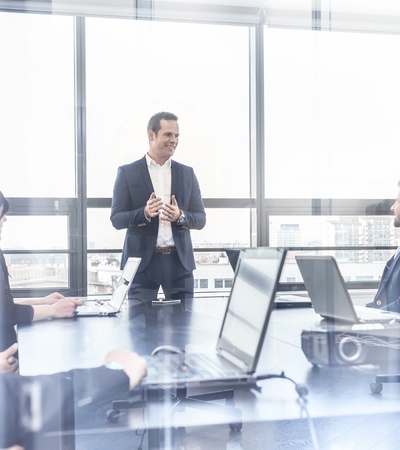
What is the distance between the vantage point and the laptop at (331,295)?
1325 millimetres

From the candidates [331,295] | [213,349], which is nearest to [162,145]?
[331,295]

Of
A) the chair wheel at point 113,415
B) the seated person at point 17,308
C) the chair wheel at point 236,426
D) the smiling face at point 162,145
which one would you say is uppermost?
the smiling face at point 162,145

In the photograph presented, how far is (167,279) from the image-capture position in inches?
86.9

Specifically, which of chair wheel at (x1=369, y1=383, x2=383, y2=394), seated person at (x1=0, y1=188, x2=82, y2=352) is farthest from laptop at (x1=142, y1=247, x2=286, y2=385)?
seated person at (x1=0, y1=188, x2=82, y2=352)

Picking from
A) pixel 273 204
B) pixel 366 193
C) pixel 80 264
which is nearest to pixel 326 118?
pixel 366 193

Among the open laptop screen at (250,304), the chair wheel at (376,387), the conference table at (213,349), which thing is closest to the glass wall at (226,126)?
the conference table at (213,349)

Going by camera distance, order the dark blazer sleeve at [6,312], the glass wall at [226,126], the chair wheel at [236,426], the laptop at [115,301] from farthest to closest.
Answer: the glass wall at [226,126] < the chair wheel at [236,426] < the laptop at [115,301] < the dark blazer sleeve at [6,312]

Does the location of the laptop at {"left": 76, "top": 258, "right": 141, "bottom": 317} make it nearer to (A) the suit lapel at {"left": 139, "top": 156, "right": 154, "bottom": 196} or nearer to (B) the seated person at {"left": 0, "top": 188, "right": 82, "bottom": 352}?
(B) the seated person at {"left": 0, "top": 188, "right": 82, "bottom": 352}

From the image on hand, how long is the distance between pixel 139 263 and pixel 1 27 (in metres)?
0.99

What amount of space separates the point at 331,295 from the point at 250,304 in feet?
1.27

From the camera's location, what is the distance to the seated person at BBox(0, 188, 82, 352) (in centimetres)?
149

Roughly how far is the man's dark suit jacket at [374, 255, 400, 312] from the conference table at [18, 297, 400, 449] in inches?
9.3

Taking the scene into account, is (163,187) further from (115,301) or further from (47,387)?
(47,387)

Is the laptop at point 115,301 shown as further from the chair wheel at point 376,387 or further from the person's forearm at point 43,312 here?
the chair wheel at point 376,387
